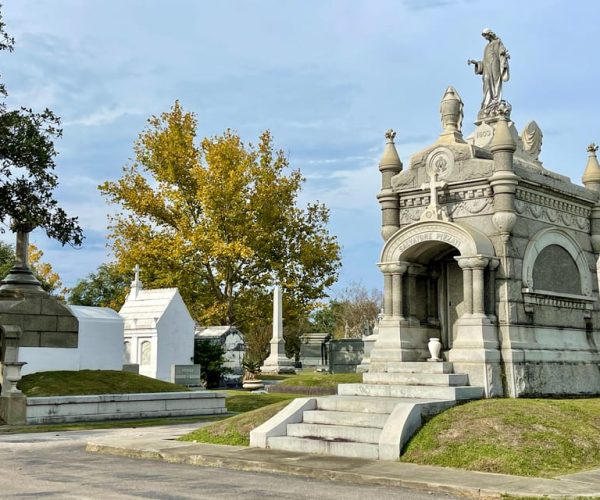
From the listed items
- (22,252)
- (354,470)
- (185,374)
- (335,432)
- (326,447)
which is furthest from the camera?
(185,374)

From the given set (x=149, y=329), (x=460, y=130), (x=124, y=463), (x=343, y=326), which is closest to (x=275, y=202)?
(x=149, y=329)

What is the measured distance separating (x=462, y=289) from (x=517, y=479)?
7.03m

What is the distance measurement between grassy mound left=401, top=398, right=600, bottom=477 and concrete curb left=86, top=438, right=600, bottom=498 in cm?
42

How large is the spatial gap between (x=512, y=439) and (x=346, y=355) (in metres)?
29.5

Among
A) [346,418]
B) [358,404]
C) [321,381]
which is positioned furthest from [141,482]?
[321,381]

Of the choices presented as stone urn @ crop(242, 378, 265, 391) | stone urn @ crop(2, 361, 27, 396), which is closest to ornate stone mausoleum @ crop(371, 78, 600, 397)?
stone urn @ crop(2, 361, 27, 396)

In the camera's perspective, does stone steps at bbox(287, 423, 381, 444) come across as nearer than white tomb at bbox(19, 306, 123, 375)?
Yes

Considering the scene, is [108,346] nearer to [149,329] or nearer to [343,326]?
[149,329]

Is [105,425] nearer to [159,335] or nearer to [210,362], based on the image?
[159,335]

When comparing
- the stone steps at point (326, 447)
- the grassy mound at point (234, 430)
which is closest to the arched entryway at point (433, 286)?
the grassy mound at point (234, 430)

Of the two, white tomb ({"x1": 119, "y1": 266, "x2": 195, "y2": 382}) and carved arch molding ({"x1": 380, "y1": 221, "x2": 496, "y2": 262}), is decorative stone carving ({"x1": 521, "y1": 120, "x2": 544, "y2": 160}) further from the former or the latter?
white tomb ({"x1": 119, "y1": 266, "x2": 195, "y2": 382})

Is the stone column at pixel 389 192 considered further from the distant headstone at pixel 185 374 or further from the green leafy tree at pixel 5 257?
the green leafy tree at pixel 5 257

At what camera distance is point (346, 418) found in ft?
43.6

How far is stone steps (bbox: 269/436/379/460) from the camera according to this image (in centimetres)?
1171
